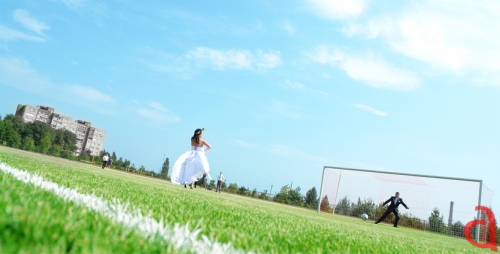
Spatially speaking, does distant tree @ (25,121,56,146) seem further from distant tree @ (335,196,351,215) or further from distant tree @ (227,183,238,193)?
distant tree @ (335,196,351,215)

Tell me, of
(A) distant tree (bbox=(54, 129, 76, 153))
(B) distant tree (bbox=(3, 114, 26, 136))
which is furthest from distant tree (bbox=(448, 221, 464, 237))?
(A) distant tree (bbox=(54, 129, 76, 153))

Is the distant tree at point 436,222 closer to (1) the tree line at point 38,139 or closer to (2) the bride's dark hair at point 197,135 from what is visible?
(2) the bride's dark hair at point 197,135

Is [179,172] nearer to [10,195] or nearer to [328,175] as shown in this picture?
[10,195]

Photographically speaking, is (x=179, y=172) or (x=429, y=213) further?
(x=429, y=213)

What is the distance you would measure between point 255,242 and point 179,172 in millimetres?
12925

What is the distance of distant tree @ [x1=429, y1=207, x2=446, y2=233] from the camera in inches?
871

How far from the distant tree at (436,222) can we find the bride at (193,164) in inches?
585

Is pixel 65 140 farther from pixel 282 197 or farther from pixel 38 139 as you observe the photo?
pixel 282 197

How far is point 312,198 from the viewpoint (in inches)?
1871

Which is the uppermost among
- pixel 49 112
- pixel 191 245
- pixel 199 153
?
pixel 49 112

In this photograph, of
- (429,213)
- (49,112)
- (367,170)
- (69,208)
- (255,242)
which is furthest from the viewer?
(49,112)

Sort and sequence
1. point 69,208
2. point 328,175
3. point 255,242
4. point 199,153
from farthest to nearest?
point 328,175 → point 199,153 → point 255,242 → point 69,208

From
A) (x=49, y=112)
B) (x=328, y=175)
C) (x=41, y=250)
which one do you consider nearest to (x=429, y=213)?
(x=328, y=175)

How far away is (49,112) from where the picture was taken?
151 meters
